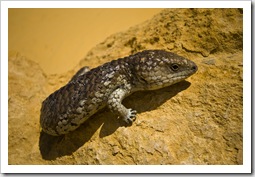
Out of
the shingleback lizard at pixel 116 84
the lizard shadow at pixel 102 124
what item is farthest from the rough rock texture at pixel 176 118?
the shingleback lizard at pixel 116 84

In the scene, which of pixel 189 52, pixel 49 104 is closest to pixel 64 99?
pixel 49 104

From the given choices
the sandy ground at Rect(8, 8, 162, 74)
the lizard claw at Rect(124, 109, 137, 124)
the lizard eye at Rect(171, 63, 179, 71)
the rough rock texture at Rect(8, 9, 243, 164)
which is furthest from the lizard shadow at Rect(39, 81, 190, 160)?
the sandy ground at Rect(8, 8, 162, 74)

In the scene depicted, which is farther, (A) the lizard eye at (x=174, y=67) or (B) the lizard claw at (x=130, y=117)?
(B) the lizard claw at (x=130, y=117)

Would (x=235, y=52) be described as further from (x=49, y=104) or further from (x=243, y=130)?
(x=49, y=104)

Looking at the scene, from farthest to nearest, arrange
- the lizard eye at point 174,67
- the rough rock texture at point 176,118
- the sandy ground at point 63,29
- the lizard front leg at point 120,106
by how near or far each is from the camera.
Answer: the sandy ground at point 63,29
the lizard front leg at point 120,106
the lizard eye at point 174,67
the rough rock texture at point 176,118

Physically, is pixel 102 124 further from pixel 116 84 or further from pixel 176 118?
pixel 176 118

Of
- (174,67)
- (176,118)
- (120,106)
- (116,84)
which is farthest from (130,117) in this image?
(174,67)

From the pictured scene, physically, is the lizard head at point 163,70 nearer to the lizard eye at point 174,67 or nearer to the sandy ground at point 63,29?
the lizard eye at point 174,67
